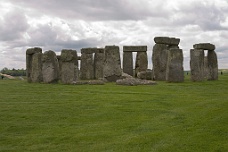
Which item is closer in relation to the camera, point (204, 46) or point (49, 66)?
point (49, 66)

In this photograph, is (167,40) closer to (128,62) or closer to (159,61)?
(159,61)

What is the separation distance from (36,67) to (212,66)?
46.2 ft

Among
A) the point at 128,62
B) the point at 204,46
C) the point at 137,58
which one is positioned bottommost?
the point at 128,62

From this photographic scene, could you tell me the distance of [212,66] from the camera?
2788cm

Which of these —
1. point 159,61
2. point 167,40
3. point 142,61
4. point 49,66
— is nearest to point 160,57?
point 159,61

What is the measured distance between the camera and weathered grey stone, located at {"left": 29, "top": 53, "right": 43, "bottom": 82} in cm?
2509

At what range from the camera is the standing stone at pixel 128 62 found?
1310 inches

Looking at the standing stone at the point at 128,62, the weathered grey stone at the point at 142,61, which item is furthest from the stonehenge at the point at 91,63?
the weathered grey stone at the point at 142,61

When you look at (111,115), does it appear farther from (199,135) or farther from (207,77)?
(207,77)

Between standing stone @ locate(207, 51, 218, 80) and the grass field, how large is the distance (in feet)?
46.1

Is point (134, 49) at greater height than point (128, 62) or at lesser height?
greater

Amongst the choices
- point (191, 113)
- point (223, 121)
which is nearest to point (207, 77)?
point (191, 113)

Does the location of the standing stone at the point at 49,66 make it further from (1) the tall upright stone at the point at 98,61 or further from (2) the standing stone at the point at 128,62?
(2) the standing stone at the point at 128,62

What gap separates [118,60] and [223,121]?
55.3ft
